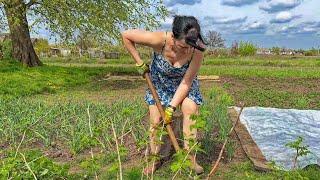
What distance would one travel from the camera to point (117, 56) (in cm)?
3747

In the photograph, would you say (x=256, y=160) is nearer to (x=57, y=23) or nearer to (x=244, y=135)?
(x=244, y=135)

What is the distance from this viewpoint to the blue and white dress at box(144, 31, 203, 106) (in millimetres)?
4156

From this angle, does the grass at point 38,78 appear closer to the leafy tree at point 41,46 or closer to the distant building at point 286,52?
the leafy tree at point 41,46

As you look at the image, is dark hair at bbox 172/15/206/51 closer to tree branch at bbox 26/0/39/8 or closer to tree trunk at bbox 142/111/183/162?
tree trunk at bbox 142/111/183/162

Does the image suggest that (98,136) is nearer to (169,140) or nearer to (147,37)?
(147,37)

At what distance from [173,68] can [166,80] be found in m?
0.19

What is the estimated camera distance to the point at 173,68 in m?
4.15

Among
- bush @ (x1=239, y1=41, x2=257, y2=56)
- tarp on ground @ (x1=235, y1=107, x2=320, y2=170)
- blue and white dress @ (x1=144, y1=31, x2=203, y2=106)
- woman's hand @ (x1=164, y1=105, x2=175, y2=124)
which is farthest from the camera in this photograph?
bush @ (x1=239, y1=41, x2=257, y2=56)

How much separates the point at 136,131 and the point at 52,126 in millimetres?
973

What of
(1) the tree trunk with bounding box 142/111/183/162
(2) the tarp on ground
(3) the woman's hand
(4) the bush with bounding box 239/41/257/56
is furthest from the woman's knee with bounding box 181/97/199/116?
(4) the bush with bounding box 239/41/257/56

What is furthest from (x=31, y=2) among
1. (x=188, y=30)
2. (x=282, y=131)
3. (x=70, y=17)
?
(x=188, y=30)

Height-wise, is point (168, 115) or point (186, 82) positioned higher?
point (186, 82)

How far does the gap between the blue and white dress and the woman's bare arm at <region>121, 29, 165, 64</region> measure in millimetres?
137

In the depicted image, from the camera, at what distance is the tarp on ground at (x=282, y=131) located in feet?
15.9
